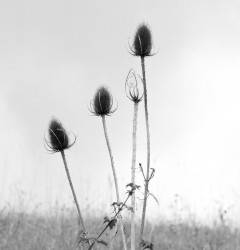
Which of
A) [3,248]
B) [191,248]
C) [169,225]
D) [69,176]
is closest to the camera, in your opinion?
[69,176]

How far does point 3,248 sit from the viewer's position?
546 centimetres

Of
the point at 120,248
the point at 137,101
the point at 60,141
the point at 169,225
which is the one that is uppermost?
the point at 137,101

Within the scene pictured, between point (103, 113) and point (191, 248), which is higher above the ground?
point (103, 113)

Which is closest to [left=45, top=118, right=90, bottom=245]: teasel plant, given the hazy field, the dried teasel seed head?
the dried teasel seed head

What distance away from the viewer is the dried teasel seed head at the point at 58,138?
10.4 feet

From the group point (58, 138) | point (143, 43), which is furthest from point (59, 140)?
point (143, 43)

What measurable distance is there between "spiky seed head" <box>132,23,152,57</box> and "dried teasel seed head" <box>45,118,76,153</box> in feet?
2.17

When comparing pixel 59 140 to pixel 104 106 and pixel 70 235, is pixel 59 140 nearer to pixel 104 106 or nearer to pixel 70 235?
pixel 104 106

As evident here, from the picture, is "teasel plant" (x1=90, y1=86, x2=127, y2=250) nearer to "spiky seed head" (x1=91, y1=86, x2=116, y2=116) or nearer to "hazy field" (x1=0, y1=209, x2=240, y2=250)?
"spiky seed head" (x1=91, y1=86, x2=116, y2=116)

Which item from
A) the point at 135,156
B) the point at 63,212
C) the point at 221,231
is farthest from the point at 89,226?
the point at 135,156

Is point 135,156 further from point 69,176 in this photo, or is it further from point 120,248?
point 120,248

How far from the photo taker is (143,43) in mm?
3279

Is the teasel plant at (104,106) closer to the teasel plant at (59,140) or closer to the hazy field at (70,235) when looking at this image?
the teasel plant at (59,140)

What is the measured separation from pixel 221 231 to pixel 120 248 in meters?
2.22
